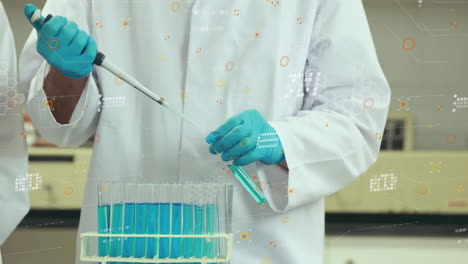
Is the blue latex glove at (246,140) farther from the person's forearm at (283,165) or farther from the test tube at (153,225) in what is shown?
the test tube at (153,225)

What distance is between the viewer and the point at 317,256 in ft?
2.93

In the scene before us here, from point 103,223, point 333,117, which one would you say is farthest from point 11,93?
point 333,117

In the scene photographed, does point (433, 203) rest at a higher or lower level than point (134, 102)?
lower

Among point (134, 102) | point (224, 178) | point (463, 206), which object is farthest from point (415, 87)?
point (134, 102)

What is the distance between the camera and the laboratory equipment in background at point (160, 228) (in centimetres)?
72

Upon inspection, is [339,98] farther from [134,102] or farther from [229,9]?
[134,102]

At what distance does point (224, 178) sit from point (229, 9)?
0.88 ft

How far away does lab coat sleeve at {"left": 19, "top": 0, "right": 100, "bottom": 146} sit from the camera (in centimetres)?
80

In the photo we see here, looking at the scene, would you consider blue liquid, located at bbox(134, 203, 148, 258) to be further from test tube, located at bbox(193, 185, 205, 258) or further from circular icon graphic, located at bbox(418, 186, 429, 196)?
circular icon graphic, located at bbox(418, 186, 429, 196)

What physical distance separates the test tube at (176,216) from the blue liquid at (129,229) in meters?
0.05

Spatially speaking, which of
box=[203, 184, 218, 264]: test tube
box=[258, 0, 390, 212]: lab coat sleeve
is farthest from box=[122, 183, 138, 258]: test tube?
box=[258, 0, 390, 212]: lab coat sleeve

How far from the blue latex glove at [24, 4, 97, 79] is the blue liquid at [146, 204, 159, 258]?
0.73 ft

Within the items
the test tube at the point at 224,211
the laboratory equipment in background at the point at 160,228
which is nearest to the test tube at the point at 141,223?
the laboratory equipment in background at the point at 160,228

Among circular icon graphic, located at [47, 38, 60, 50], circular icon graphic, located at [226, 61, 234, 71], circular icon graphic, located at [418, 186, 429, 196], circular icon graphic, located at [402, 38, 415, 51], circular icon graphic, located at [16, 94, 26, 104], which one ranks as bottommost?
circular icon graphic, located at [418, 186, 429, 196]
